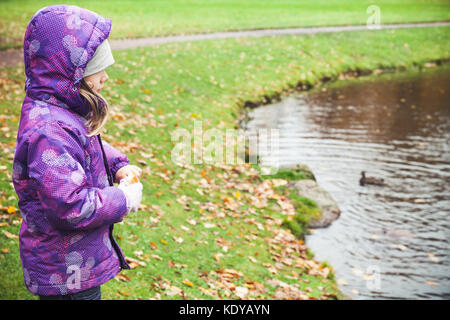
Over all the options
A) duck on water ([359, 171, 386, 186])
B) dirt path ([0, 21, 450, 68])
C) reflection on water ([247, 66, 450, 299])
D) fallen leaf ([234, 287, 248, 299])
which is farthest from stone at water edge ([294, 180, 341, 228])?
dirt path ([0, 21, 450, 68])

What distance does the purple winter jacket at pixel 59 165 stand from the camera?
198cm

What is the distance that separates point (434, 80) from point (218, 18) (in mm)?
11139

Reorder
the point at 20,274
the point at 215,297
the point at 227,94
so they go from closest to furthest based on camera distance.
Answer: the point at 20,274
the point at 215,297
the point at 227,94

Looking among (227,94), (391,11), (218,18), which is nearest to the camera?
(227,94)

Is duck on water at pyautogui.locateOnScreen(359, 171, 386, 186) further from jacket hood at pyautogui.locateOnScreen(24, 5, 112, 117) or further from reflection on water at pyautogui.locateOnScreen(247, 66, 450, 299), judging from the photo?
jacket hood at pyautogui.locateOnScreen(24, 5, 112, 117)

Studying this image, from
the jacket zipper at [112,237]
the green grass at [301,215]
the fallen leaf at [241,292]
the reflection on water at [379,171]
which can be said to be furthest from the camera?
the green grass at [301,215]

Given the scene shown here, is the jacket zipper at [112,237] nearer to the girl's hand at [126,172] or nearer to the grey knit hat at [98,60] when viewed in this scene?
the girl's hand at [126,172]

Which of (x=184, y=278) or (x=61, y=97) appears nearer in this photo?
(x=61, y=97)

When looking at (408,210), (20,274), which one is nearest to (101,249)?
(20,274)

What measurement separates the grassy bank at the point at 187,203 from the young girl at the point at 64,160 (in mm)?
2063

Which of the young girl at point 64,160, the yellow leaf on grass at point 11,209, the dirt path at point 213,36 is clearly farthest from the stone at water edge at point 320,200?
the dirt path at point 213,36

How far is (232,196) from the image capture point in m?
7.32

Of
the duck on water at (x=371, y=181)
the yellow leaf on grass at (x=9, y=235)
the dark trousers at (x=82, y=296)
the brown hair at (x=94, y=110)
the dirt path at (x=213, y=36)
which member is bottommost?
the duck on water at (x=371, y=181)
